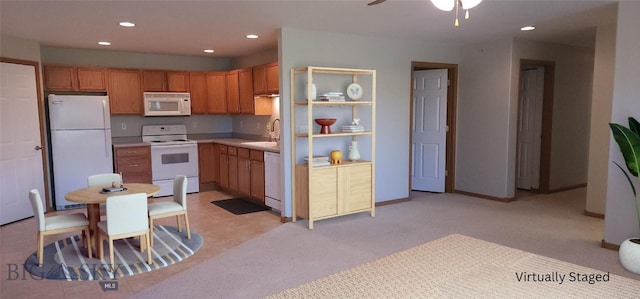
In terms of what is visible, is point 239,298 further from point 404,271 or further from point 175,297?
point 404,271

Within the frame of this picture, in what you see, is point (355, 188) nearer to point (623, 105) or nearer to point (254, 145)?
point (254, 145)

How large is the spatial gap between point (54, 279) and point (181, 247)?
108 centimetres

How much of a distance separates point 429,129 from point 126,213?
4.78 meters

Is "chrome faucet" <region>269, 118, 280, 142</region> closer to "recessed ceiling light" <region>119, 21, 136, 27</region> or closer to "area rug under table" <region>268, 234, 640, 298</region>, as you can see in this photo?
"recessed ceiling light" <region>119, 21, 136, 27</region>

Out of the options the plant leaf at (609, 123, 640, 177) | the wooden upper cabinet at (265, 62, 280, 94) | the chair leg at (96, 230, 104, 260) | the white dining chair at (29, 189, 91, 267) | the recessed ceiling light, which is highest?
the recessed ceiling light

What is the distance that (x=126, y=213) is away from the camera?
3.44 m

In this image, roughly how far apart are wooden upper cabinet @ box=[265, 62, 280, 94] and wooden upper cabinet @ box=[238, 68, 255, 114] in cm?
61

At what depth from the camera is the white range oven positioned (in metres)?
6.47

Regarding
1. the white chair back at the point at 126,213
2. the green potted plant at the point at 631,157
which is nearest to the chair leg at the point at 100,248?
the white chair back at the point at 126,213

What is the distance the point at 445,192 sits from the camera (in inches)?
262

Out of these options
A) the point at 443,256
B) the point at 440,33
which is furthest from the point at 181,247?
the point at 440,33

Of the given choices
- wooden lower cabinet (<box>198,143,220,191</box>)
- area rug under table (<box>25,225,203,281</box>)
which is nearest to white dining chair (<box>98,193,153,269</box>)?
area rug under table (<box>25,225,203,281</box>)

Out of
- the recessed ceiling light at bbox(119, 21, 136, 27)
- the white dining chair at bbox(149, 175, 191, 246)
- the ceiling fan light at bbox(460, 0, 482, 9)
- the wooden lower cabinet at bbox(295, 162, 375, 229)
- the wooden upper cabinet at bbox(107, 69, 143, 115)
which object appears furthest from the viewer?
the wooden upper cabinet at bbox(107, 69, 143, 115)

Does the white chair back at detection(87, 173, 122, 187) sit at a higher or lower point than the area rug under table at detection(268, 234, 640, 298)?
higher
